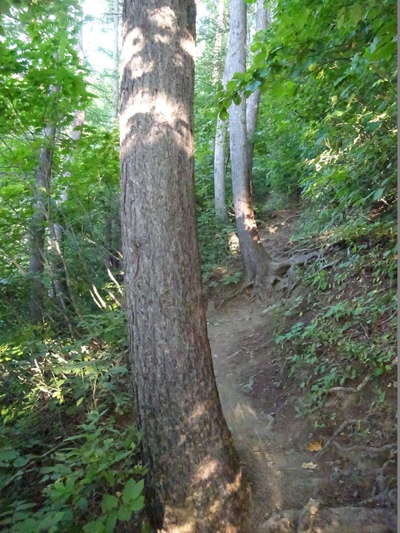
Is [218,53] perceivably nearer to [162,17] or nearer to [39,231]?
[39,231]

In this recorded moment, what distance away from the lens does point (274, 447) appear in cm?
370

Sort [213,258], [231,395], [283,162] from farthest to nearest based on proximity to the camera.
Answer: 1. [283,162]
2. [213,258]
3. [231,395]

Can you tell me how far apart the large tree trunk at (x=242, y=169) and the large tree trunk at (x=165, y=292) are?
Result: 5184mm

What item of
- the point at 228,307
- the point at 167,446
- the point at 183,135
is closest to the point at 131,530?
the point at 167,446

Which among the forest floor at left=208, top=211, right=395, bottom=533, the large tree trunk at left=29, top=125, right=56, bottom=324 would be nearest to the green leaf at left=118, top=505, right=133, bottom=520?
the forest floor at left=208, top=211, right=395, bottom=533

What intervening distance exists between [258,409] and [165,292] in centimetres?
273

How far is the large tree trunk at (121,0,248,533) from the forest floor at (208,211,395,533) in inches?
18.6

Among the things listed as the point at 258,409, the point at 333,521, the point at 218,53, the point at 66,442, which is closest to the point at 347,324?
the point at 258,409

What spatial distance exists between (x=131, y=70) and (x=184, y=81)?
425 mm

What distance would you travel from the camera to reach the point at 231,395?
4.87 meters

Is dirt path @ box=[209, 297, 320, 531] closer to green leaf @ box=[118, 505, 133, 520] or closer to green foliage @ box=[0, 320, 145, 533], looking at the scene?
green foliage @ box=[0, 320, 145, 533]

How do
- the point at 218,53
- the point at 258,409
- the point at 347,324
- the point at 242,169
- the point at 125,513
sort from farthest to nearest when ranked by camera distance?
the point at 218,53, the point at 242,169, the point at 258,409, the point at 347,324, the point at 125,513

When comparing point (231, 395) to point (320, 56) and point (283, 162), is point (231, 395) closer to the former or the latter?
point (320, 56)

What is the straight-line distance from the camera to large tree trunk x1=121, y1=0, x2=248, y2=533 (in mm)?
Answer: 2578
